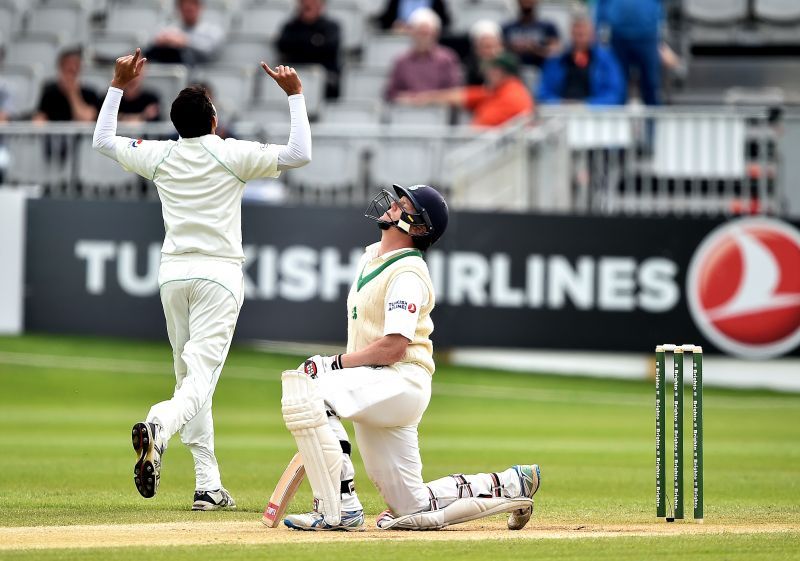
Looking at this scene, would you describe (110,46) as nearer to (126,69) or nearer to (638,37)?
(638,37)

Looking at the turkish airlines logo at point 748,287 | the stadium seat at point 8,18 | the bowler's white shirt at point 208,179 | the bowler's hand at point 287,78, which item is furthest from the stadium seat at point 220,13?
the bowler's hand at point 287,78

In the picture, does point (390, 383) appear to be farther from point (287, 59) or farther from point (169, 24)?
point (169, 24)

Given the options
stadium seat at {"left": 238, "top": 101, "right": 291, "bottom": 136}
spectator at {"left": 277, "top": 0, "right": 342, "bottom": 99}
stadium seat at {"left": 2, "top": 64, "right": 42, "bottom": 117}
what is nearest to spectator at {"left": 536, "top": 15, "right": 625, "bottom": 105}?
spectator at {"left": 277, "top": 0, "right": 342, "bottom": 99}

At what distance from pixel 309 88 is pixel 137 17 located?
400cm

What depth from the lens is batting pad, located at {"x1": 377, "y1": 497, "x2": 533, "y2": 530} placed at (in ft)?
26.7

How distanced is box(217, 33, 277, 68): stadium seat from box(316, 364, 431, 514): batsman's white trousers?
14.8 meters

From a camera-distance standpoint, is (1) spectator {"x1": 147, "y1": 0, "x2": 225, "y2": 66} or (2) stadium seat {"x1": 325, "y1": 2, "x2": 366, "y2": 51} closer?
(1) spectator {"x1": 147, "y1": 0, "x2": 225, "y2": 66}

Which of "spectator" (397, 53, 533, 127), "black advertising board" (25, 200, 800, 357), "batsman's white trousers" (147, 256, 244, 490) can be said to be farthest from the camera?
"spectator" (397, 53, 533, 127)

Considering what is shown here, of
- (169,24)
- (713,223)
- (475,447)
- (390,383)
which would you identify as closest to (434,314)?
(713,223)

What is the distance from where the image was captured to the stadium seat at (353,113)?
20062 mm

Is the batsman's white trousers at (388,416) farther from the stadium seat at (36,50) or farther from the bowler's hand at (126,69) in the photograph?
the stadium seat at (36,50)

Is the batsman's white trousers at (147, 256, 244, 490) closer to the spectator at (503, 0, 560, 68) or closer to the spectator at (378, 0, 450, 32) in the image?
the spectator at (503, 0, 560, 68)

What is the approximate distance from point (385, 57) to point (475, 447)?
926 cm

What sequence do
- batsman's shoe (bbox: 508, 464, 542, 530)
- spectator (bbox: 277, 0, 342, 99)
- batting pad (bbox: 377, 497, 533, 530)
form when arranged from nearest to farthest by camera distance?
batting pad (bbox: 377, 497, 533, 530) → batsman's shoe (bbox: 508, 464, 542, 530) → spectator (bbox: 277, 0, 342, 99)
